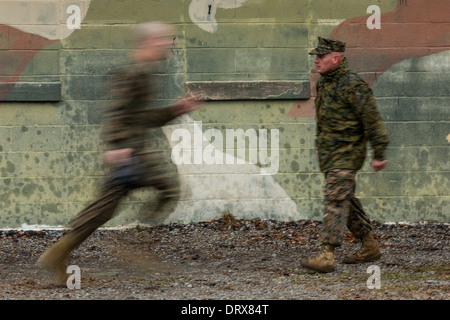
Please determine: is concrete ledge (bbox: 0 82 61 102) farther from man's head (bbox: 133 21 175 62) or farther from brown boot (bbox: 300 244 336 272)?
brown boot (bbox: 300 244 336 272)

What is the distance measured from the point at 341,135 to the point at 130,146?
166 cm

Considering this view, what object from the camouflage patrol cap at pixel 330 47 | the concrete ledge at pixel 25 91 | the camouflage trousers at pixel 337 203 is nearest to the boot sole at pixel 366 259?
the camouflage trousers at pixel 337 203

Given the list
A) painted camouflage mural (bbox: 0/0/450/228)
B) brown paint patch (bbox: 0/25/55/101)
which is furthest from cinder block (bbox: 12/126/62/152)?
brown paint patch (bbox: 0/25/55/101)

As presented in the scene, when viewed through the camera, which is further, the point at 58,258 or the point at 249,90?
the point at 249,90

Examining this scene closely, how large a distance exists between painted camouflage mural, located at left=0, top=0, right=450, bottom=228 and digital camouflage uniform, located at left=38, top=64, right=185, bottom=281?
286 cm

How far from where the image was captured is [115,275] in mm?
5973

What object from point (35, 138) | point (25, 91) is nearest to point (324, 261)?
point (35, 138)

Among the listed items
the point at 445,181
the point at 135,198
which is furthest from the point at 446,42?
the point at 135,198

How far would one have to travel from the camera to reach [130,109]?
196 inches

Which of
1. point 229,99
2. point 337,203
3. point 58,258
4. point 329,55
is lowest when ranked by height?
point 58,258

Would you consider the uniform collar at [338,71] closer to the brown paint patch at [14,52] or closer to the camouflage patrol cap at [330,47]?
the camouflage patrol cap at [330,47]

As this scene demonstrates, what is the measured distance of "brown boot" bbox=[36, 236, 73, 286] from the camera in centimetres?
504

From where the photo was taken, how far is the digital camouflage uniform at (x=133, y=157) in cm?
495

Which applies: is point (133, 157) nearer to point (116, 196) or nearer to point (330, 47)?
point (116, 196)
